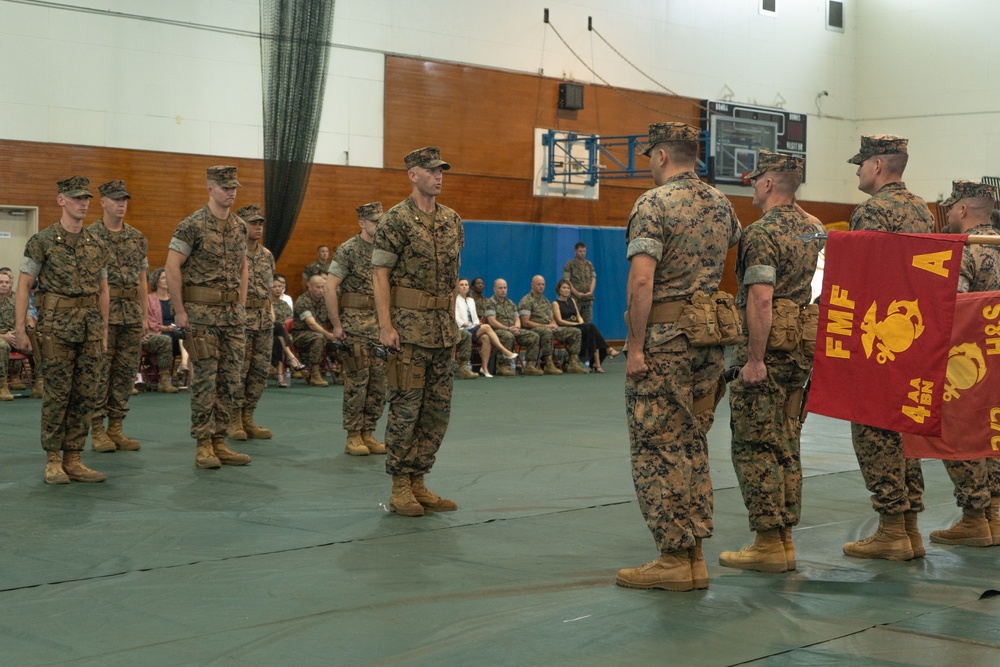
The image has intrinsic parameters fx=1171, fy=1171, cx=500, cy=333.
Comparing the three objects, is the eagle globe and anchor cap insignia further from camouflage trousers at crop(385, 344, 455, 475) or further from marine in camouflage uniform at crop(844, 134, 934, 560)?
camouflage trousers at crop(385, 344, 455, 475)

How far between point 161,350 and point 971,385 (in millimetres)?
9959

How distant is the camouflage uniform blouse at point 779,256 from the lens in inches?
202

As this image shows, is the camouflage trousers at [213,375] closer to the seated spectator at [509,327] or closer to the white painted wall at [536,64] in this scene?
the white painted wall at [536,64]

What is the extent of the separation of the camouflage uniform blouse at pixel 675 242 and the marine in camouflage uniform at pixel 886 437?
3.06 feet

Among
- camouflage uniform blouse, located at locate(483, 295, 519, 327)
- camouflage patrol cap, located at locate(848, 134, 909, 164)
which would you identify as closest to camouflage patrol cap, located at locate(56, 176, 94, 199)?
camouflage patrol cap, located at locate(848, 134, 909, 164)

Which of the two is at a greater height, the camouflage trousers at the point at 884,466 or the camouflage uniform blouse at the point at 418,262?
the camouflage uniform blouse at the point at 418,262

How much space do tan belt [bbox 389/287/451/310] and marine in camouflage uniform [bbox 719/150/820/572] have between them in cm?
178

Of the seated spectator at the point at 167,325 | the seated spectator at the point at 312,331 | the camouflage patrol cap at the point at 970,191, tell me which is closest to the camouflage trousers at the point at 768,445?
the camouflage patrol cap at the point at 970,191

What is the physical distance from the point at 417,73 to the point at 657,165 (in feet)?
45.6

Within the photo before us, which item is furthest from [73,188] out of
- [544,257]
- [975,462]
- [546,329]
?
[544,257]

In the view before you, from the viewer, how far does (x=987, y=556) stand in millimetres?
5547

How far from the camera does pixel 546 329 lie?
54.8ft

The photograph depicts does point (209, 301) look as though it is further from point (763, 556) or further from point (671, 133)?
point (763, 556)

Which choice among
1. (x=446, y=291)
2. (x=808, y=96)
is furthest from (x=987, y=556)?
(x=808, y=96)
